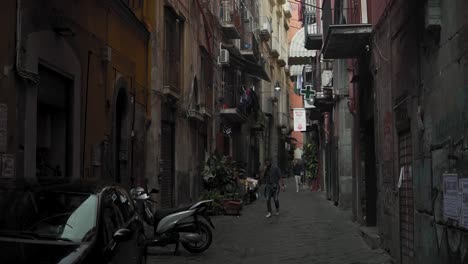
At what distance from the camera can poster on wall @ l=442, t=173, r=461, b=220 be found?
640 cm

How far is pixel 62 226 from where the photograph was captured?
18.1 feet

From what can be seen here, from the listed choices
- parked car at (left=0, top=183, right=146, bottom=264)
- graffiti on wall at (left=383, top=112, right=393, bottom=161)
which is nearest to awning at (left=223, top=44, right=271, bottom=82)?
graffiti on wall at (left=383, top=112, right=393, bottom=161)

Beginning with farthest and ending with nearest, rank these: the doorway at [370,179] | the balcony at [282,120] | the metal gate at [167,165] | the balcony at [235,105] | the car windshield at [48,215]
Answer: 1. the balcony at [282,120]
2. the balcony at [235,105]
3. the metal gate at [167,165]
4. the doorway at [370,179]
5. the car windshield at [48,215]

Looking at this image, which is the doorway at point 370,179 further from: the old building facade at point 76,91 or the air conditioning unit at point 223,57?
the air conditioning unit at point 223,57

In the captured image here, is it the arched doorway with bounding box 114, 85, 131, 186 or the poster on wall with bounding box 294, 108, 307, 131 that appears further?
the poster on wall with bounding box 294, 108, 307, 131

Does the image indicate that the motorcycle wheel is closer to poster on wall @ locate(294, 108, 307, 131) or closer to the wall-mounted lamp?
the wall-mounted lamp

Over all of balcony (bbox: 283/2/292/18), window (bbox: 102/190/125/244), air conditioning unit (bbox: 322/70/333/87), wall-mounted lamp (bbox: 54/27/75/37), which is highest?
balcony (bbox: 283/2/292/18)

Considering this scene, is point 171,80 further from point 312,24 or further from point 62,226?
point 62,226

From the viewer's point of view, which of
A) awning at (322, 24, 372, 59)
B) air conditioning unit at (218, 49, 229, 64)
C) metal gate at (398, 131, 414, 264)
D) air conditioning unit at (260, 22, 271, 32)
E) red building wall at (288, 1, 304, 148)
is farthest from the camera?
red building wall at (288, 1, 304, 148)

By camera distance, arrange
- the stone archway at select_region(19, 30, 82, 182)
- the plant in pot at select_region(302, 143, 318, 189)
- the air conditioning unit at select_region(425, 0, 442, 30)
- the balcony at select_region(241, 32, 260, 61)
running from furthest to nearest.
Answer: the plant in pot at select_region(302, 143, 318, 189) → the balcony at select_region(241, 32, 260, 61) → the stone archway at select_region(19, 30, 82, 182) → the air conditioning unit at select_region(425, 0, 442, 30)

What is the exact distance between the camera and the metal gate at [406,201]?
9375 millimetres

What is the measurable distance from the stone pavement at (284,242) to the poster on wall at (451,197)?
4012 mm

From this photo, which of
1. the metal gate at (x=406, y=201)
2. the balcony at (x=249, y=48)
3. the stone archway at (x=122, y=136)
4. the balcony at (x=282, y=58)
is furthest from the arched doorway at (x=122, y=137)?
the balcony at (x=282, y=58)

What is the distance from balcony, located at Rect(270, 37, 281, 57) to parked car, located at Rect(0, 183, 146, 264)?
41761 millimetres
